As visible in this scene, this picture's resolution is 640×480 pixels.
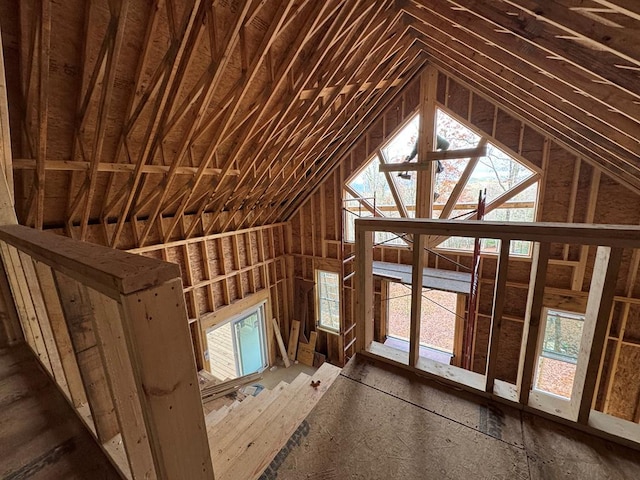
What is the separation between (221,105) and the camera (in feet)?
10.2

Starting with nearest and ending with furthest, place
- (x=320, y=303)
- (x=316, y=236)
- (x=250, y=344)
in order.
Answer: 1. (x=250, y=344)
2. (x=316, y=236)
3. (x=320, y=303)

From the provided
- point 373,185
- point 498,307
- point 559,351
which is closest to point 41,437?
point 498,307

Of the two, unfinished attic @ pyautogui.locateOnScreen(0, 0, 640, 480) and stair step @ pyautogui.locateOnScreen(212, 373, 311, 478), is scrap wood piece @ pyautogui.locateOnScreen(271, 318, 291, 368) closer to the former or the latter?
unfinished attic @ pyautogui.locateOnScreen(0, 0, 640, 480)

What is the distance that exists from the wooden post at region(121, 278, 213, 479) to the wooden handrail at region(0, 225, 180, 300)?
0.7 inches

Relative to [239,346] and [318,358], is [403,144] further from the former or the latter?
[239,346]

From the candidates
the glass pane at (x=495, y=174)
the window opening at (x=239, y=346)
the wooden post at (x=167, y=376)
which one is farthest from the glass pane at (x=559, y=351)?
the wooden post at (x=167, y=376)

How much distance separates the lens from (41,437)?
3.64 feet

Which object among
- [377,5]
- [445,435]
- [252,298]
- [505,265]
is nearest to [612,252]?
[505,265]

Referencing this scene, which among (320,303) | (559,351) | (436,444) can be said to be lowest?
(320,303)

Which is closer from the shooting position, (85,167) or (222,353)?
(85,167)

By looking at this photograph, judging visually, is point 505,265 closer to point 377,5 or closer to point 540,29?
point 540,29

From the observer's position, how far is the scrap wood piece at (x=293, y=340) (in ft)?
23.9

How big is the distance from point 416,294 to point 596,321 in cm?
72

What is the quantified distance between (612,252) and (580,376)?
56 centimetres
